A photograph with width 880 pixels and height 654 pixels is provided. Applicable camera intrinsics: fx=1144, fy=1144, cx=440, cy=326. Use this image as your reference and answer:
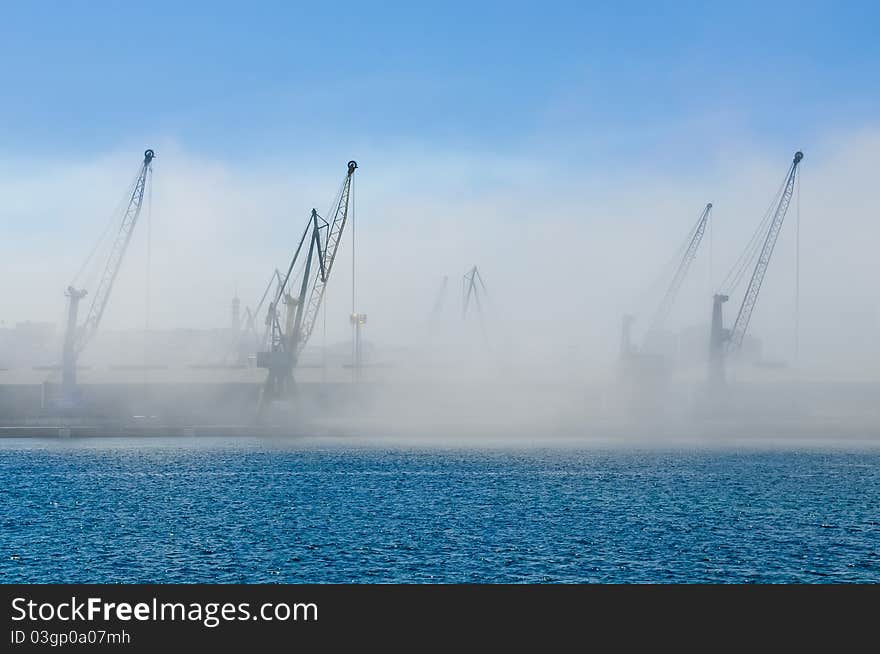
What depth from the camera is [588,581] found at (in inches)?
2098

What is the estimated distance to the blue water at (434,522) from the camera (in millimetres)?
56375

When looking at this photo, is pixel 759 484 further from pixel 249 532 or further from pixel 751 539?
pixel 249 532

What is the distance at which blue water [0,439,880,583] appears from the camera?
56375mm

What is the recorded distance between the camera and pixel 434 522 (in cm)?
7481
